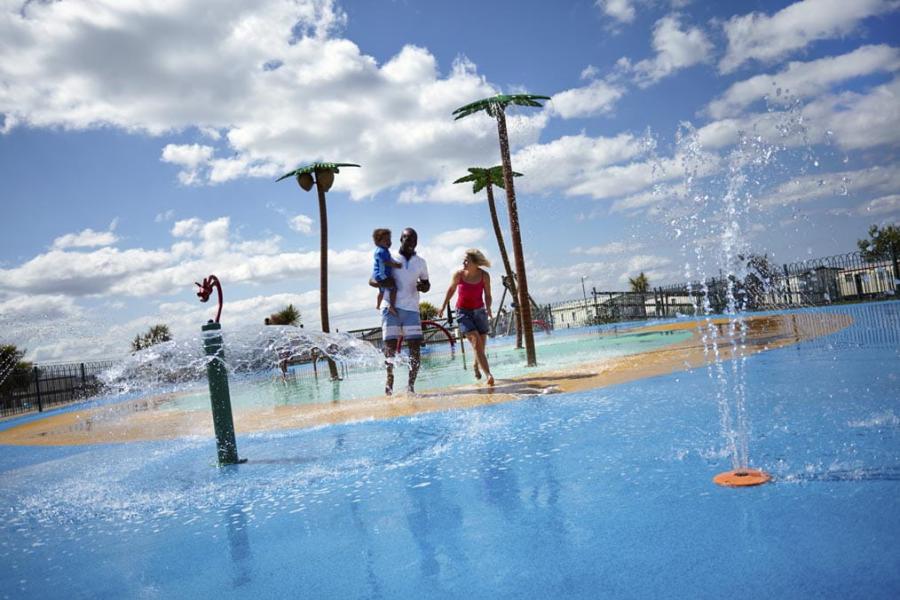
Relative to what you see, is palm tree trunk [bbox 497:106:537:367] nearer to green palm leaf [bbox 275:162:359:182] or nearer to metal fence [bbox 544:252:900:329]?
green palm leaf [bbox 275:162:359:182]

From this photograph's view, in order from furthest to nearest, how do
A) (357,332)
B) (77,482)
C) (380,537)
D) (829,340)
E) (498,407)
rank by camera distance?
1. (357,332)
2. (829,340)
3. (498,407)
4. (77,482)
5. (380,537)

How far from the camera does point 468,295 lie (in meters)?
8.33

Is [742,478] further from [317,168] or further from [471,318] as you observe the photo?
[317,168]

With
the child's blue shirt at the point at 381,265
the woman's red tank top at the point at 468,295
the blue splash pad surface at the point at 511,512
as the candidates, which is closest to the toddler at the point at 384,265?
the child's blue shirt at the point at 381,265

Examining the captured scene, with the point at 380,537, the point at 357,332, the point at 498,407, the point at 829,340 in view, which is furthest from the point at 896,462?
the point at 357,332

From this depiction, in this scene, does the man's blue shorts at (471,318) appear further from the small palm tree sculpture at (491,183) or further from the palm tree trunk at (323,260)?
the small palm tree sculpture at (491,183)

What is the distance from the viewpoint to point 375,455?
4.61 metres

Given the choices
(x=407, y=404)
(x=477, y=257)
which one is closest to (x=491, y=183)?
(x=477, y=257)

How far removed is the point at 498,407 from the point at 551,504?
11.2ft

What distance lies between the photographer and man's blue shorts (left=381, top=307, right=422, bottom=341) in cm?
799

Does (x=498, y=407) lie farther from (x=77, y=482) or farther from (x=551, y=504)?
(x=77, y=482)

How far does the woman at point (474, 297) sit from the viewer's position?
8328 mm

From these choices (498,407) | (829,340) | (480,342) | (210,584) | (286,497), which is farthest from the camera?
(829,340)

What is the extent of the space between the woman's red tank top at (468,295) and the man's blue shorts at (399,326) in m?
0.73
